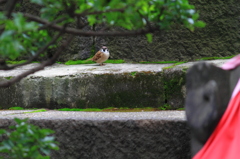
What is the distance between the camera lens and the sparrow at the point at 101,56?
316 cm

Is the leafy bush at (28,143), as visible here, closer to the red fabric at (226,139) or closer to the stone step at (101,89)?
the red fabric at (226,139)

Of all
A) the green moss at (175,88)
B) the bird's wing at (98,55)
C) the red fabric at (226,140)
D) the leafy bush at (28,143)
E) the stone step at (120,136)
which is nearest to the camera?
the leafy bush at (28,143)

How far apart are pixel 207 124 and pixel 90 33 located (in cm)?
68

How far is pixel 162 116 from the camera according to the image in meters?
2.25

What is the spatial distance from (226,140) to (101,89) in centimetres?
121

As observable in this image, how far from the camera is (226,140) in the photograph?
1.66m

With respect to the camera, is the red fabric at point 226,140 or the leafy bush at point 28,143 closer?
the leafy bush at point 28,143

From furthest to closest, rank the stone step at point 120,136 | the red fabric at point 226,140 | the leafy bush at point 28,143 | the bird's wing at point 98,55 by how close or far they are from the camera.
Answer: the bird's wing at point 98,55, the stone step at point 120,136, the red fabric at point 226,140, the leafy bush at point 28,143

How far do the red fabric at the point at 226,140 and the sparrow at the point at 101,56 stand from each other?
164cm

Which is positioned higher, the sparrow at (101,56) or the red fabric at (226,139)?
the sparrow at (101,56)

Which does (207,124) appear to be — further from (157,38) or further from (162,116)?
(157,38)

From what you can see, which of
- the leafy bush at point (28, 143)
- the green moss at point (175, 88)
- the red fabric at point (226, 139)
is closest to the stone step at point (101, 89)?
the green moss at point (175, 88)

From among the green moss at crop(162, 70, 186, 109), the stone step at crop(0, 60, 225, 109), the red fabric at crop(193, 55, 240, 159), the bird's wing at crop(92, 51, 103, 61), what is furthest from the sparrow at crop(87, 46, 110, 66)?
the red fabric at crop(193, 55, 240, 159)

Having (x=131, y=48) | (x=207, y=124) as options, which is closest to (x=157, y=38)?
(x=131, y=48)
